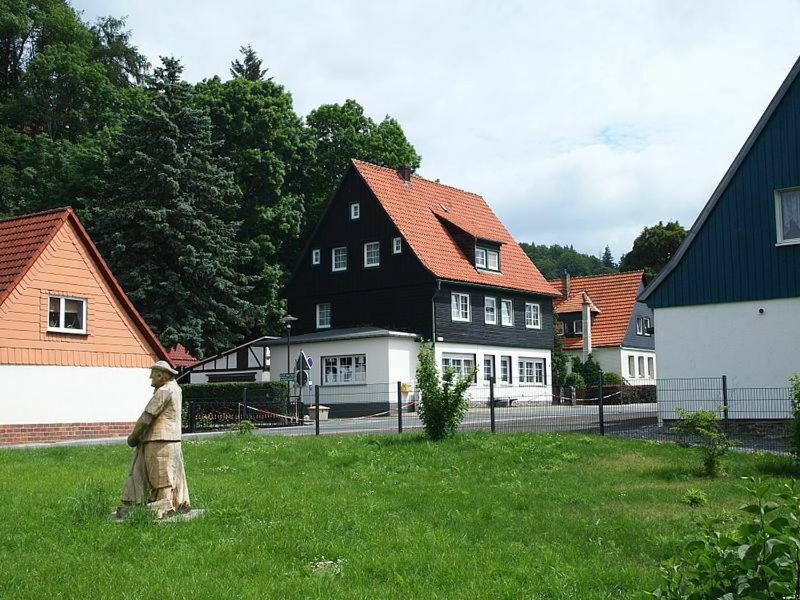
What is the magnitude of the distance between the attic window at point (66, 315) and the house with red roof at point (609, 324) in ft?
127

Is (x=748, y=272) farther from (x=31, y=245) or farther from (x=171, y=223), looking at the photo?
(x=171, y=223)

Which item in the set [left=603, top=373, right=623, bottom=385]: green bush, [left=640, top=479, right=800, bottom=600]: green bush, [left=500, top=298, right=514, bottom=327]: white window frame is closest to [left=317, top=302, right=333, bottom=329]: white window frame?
[left=500, top=298, right=514, bottom=327]: white window frame

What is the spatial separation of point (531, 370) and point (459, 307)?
24.3 feet

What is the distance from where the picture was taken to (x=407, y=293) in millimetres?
45562

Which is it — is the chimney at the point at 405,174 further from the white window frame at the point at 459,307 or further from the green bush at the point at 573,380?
the green bush at the point at 573,380

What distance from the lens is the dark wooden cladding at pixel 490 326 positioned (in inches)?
1779

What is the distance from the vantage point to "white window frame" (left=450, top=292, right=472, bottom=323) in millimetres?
45750

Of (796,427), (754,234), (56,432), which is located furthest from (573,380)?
(796,427)

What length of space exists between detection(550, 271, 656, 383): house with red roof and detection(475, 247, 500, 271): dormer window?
11.7 meters

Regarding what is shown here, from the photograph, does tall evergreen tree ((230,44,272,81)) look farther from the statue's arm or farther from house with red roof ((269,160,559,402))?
the statue's arm

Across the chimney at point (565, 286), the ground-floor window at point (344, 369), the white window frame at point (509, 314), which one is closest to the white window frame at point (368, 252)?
the ground-floor window at point (344, 369)

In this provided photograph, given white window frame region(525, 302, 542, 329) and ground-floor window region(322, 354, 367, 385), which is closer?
ground-floor window region(322, 354, 367, 385)

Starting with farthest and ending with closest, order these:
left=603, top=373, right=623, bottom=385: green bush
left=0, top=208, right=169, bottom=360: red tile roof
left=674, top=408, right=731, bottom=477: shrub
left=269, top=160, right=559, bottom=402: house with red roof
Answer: left=603, top=373, right=623, bottom=385: green bush
left=269, top=160, right=559, bottom=402: house with red roof
left=0, top=208, right=169, bottom=360: red tile roof
left=674, top=408, right=731, bottom=477: shrub

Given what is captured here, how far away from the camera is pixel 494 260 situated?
5031cm
